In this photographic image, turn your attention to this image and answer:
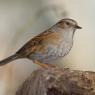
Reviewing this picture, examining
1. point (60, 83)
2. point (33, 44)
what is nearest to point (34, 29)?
point (33, 44)

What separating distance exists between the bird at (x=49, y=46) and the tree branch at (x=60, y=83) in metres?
0.06

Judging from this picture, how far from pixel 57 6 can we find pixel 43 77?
0.41m

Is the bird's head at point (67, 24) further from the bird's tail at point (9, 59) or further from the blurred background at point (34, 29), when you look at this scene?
the bird's tail at point (9, 59)

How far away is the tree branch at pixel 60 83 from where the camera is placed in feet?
3.84

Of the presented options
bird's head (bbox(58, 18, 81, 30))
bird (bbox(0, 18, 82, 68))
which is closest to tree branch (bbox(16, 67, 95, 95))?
bird (bbox(0, 18, 82, 68))

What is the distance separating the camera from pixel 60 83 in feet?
3.91

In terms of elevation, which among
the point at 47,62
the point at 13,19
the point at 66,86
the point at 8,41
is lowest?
the point at 66,86

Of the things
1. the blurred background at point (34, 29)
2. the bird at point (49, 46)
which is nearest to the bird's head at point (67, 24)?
the bird at point (49, 46)

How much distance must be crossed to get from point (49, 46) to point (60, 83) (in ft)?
0.56

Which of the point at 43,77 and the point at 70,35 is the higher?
the point at 70,35

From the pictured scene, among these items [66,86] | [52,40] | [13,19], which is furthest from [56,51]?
[13,19]

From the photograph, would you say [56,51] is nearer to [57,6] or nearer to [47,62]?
[47,62]

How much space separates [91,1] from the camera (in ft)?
4.81

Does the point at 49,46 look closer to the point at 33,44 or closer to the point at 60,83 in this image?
the point at 33,44
